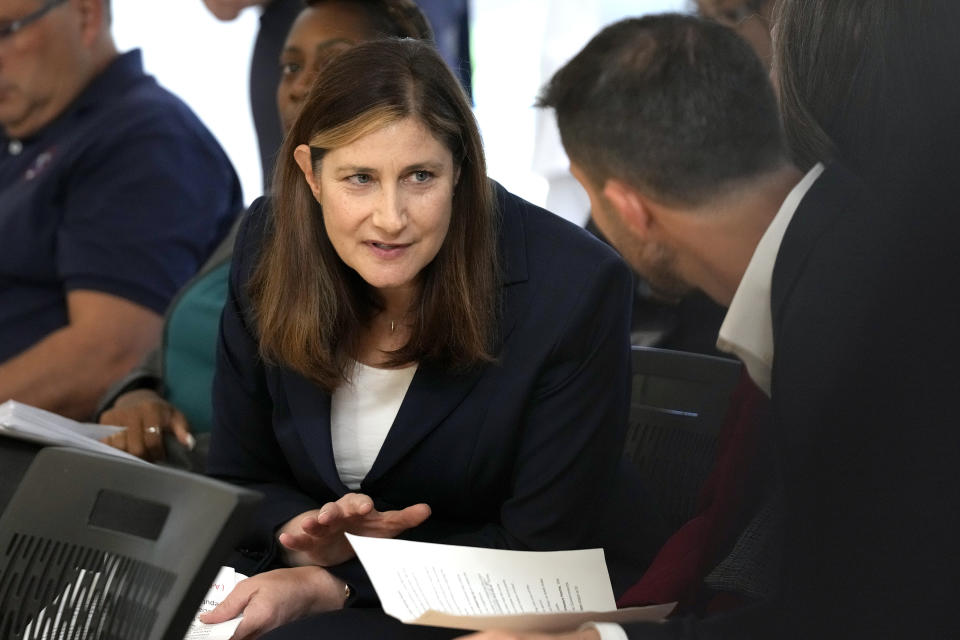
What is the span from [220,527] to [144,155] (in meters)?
1.89

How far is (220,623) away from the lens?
4.84 ft

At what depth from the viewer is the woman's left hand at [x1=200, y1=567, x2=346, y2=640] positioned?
1465 mm

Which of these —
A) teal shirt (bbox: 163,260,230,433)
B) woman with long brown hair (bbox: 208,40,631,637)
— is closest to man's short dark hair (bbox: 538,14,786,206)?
woman with long brown hair (bbox: 208,40,631,637)

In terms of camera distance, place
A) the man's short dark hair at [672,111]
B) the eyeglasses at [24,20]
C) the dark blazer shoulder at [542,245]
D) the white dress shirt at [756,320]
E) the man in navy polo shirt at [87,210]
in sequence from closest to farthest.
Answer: the white dress shirt at [756,320]
the man's short dark hair at [672,111]
the dark blazer shoulder at [542,245]
the man in navy polo shirt at [87,210]
the eyeglasses at [24,20]

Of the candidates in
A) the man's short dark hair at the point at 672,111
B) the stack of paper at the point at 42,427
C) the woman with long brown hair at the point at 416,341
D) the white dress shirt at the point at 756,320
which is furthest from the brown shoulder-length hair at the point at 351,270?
the white dress shirt at the point at 756,320

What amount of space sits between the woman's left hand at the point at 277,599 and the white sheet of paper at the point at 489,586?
0.94 ft

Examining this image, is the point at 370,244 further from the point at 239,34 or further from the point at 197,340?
the point at 239,34

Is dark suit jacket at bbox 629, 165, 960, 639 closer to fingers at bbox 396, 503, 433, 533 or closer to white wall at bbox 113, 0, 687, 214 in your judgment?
fingers at bbox 396, 503, 433, 533

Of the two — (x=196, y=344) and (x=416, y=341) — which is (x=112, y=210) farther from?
(x=416, y=341)

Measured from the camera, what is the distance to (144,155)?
2.77 m

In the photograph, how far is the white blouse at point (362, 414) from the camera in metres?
1.72

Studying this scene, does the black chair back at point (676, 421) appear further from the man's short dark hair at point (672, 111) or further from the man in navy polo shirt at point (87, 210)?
the man in navy polo shirt at point (87, 210)

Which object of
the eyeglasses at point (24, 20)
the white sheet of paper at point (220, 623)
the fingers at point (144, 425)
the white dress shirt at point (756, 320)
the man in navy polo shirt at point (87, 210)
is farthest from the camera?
the eyeglasses at point (24, 20)

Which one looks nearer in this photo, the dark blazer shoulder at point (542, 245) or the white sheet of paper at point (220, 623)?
the white sheet of paper at point (220, 623)
